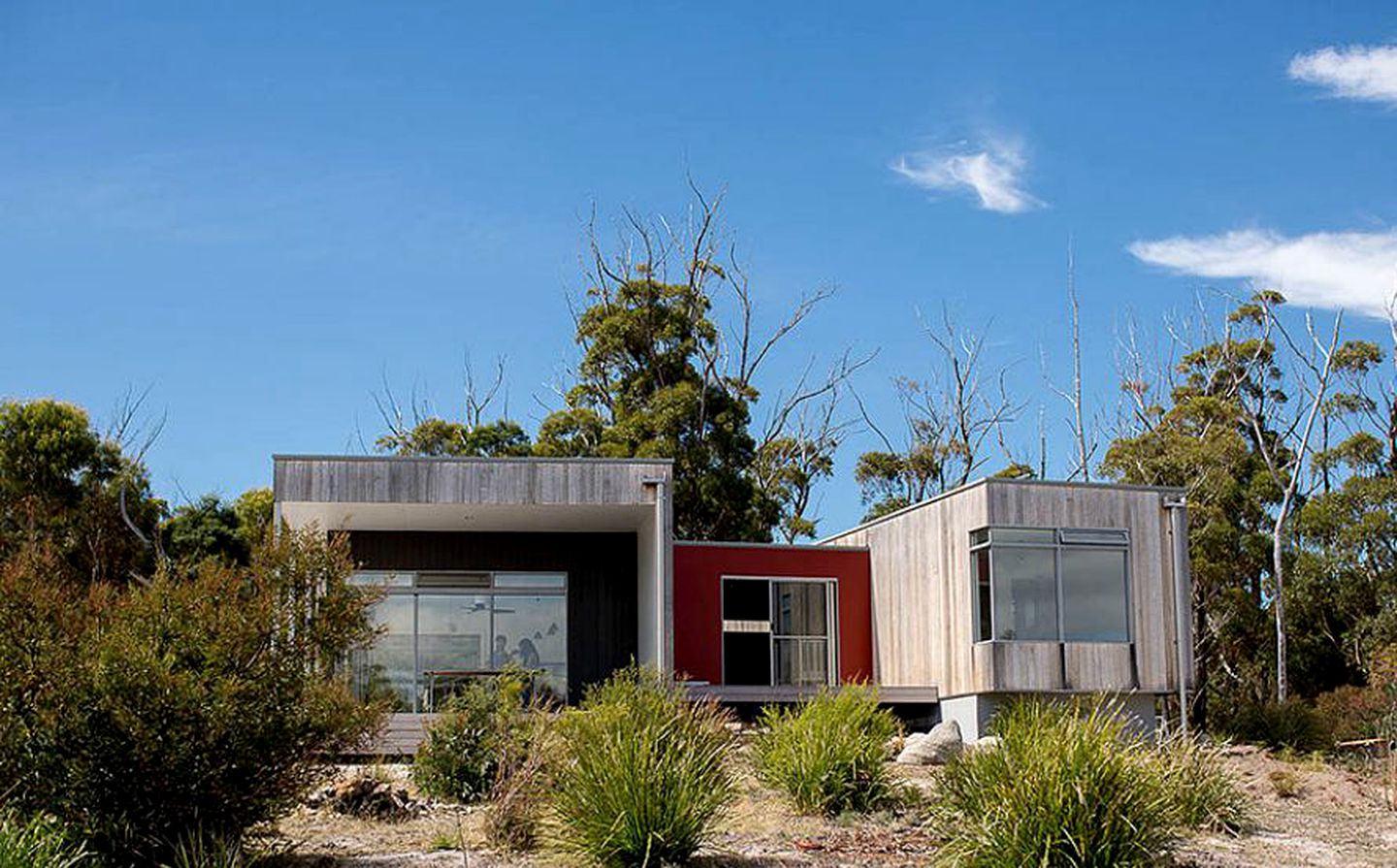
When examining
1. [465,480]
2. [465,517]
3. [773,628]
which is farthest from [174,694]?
[773,628]

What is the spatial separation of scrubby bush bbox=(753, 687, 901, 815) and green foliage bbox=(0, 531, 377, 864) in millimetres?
3567

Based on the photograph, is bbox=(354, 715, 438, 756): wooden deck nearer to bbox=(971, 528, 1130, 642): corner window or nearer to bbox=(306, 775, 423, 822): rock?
bbox=(306, 775, 423, 822): rock

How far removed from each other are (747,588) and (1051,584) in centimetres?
427

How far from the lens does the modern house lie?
19.0 metres

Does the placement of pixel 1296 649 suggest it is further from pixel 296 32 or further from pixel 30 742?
pixel 30 742

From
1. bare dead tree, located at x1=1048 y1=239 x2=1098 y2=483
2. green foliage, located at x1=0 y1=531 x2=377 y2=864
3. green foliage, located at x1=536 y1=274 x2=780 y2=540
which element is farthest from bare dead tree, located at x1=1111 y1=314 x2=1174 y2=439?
green foliage, located at x1=0 y1=531 x2=377 y2=864

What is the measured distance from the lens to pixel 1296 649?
31.4m

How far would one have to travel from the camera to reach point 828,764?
41.0ft

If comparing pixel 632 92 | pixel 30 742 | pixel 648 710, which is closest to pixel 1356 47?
pixel 632 92

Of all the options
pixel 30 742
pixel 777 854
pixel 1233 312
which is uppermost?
pixel 1233 312

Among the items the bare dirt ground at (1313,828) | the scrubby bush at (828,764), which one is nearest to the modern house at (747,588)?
the bare dirt ground at (1313,828)

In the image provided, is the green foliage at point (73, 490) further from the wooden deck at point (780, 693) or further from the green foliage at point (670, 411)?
the wooden deck at point (780, 693)

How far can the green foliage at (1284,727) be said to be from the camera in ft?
70.6

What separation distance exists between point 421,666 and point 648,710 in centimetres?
1022
